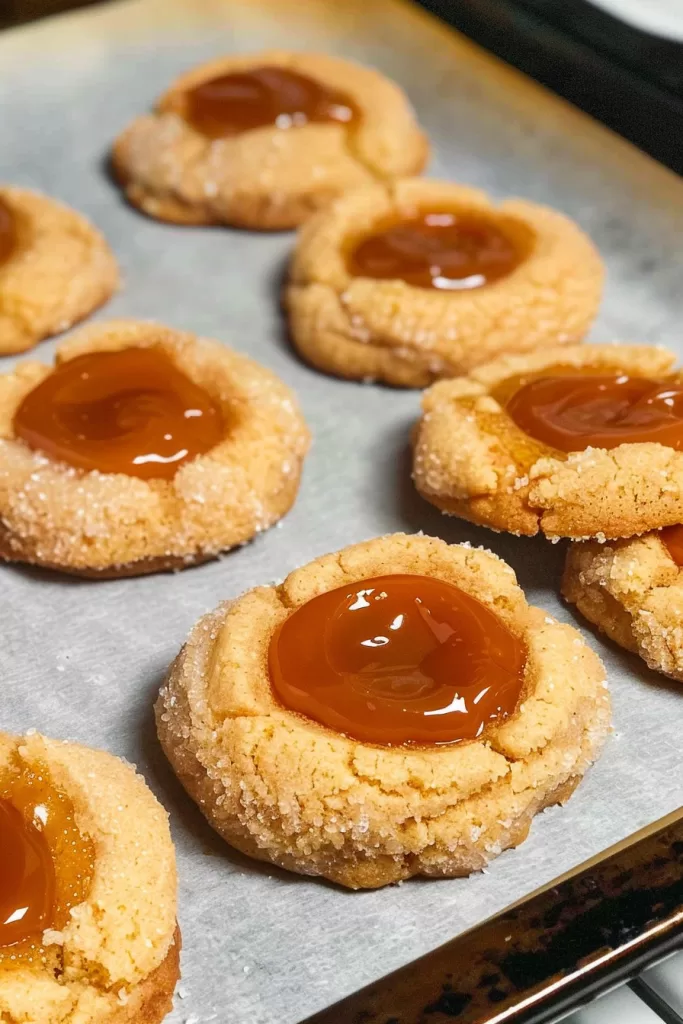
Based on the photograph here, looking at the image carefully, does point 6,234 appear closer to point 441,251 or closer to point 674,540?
point 441,251

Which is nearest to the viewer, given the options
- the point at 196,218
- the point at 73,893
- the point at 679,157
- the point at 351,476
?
the point at 73,893

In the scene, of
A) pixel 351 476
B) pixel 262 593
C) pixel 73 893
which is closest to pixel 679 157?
pixel 351 476

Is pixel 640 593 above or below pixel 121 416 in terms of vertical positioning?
above

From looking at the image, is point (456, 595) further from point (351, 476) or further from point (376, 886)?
point (351, 476)

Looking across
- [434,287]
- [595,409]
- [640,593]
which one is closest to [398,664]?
[640,593]

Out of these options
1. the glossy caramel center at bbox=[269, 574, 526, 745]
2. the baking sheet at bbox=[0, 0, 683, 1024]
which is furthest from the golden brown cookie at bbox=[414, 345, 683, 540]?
the glossy caramel center at bbox=[269, 574, 526, 745]

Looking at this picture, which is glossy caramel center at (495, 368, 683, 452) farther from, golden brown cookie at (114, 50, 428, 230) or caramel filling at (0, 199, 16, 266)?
caramel filling at (0, 199, 16, 266)
